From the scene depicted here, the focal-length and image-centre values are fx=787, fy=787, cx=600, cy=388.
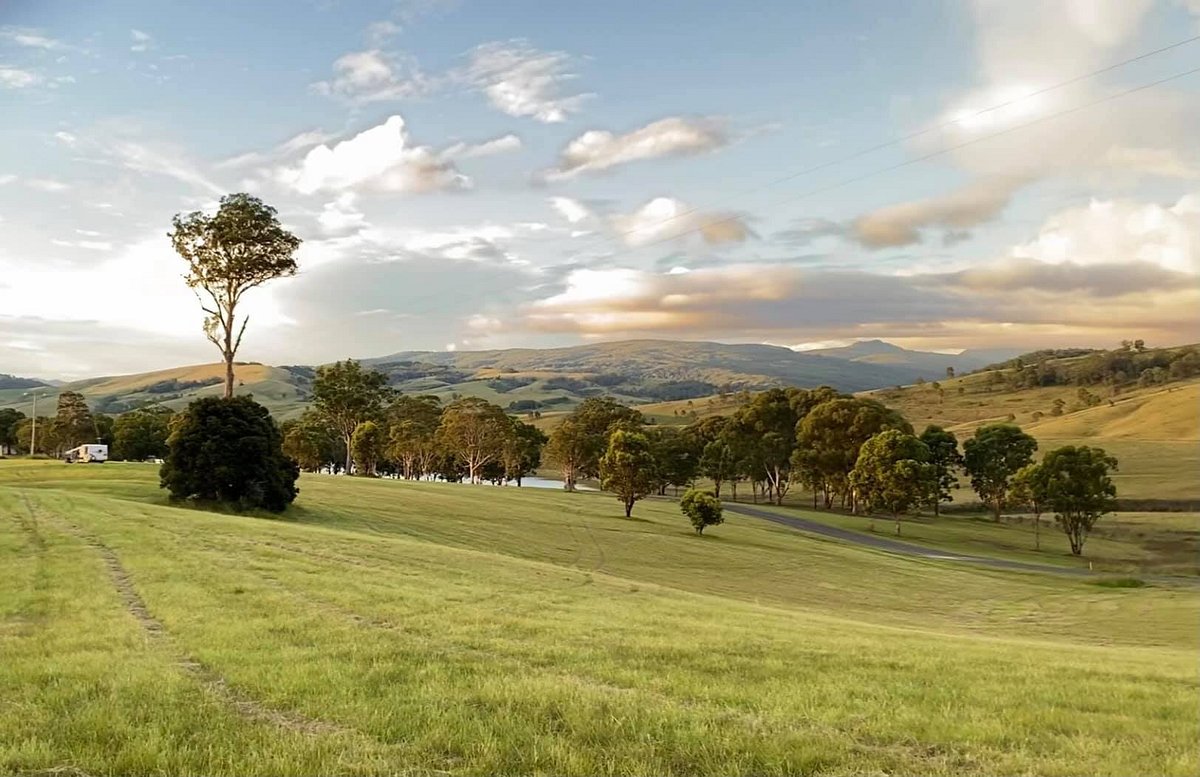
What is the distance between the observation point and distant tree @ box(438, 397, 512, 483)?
10706cm

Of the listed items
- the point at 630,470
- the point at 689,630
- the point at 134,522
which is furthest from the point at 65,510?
the point at 630,470

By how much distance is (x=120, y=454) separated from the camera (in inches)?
4835

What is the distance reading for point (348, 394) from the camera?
358 feet

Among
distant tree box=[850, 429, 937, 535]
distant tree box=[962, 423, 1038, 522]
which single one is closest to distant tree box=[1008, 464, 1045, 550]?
distant tree box=[850, 429, 937, 535]

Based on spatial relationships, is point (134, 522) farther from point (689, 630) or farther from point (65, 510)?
point (689, 630)

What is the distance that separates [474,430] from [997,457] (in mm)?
68186

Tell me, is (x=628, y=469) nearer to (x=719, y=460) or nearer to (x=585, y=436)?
(x=585, y=436)

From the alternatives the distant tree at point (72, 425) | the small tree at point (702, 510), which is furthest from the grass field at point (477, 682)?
the distant tree at point (72, 425)

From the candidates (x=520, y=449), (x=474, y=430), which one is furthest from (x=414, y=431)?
(x=520, y=449)

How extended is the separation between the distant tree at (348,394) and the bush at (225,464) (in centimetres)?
5802

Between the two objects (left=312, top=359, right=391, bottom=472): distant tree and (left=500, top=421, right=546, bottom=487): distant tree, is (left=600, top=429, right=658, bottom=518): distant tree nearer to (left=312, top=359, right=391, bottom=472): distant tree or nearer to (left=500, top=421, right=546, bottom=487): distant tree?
(left=500, top=421, right=546, bottom=487): distant tree

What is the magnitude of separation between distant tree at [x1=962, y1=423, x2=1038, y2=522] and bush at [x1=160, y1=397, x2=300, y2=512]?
85492 mm

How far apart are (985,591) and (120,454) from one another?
407 feet

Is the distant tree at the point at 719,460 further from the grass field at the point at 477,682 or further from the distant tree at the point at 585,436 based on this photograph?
the grass field at the point at 477,682
